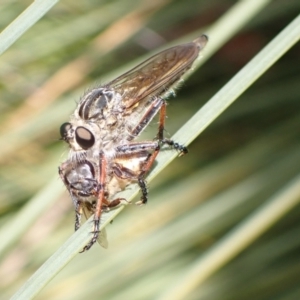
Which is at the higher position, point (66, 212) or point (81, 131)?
point (66, 212)

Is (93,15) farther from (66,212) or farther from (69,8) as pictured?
(66,212)

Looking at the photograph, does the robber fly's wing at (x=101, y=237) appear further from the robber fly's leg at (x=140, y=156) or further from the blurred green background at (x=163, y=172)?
the blurred green background at (x=163, y=172)

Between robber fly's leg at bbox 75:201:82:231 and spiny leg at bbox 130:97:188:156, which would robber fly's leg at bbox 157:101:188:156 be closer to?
spiny leg at bbox 130:97:188:156

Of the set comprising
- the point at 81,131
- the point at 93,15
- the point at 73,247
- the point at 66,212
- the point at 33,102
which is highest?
the point at 93,15

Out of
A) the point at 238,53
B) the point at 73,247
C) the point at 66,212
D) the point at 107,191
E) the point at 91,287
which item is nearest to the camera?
the point at 73,247

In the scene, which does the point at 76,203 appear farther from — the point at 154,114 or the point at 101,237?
the point at 154,114

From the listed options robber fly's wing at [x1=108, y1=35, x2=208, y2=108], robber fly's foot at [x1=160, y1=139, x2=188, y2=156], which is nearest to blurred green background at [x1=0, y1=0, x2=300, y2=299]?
robber fly's wing at [x1=108, y1=35, x2=208, y2=108]

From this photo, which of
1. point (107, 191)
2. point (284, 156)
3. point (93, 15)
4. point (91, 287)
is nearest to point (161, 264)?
point (91, 287)
